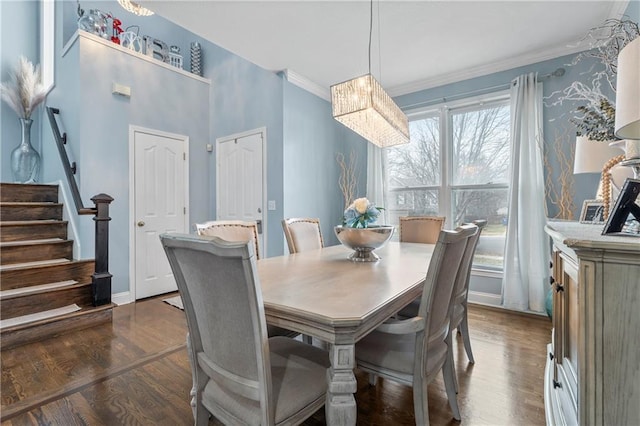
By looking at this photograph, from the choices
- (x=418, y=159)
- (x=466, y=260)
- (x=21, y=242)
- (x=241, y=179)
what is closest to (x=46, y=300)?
(x=21, y=242)

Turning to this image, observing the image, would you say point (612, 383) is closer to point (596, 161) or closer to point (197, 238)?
point (197, 238)

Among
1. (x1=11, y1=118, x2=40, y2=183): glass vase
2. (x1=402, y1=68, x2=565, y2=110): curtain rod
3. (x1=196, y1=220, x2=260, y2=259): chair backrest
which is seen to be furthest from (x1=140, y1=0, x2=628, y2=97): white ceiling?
(x1=11, y1=118, x2=40, y2=183): glass vase

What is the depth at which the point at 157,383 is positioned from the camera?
1.84 metres

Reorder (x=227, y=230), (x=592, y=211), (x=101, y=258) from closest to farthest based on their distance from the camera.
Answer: (x=592, y=211) < (x=227, y=230) < (x=101, y=258)

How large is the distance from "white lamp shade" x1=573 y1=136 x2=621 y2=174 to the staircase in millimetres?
4005

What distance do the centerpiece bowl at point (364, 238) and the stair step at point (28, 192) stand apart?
3.70 metres

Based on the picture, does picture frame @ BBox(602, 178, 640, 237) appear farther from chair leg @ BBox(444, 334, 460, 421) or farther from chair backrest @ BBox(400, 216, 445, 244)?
chair backrest @ BBox(400, 216, 445, 244)

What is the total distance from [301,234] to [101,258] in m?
1.98

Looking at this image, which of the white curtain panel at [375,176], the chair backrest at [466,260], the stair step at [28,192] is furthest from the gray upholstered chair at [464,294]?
the stair step at [28,192]

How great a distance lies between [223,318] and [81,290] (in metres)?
2.77

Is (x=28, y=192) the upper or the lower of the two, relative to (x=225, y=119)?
lower

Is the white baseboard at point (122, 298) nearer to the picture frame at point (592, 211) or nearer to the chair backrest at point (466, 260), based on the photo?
the chair backrest at point (466, 260)

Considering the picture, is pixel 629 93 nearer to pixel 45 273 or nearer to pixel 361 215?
pixel 361 215

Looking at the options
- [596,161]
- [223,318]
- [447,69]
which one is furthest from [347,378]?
[447,69]
